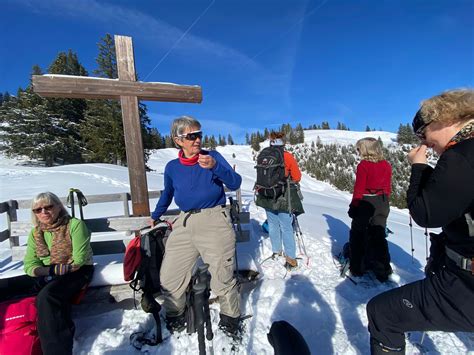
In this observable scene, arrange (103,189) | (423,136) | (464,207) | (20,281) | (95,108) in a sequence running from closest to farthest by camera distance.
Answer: (464,207) → (423,136) → (20,281) → (103,189) → (95,108)

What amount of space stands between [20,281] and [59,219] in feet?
2.72

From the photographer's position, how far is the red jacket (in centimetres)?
358

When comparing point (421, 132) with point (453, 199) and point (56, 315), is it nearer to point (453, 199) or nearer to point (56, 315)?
point (453, 199)

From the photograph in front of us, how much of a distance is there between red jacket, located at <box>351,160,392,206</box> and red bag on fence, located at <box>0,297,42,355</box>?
382cm

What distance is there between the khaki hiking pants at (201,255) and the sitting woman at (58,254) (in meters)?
0.92

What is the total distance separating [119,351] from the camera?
104 inches

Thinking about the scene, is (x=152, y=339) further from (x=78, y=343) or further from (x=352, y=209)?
(x=352, y=209)

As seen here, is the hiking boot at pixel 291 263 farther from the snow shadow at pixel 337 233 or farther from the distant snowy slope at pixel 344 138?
the distant snowy slope at pixel 344 138

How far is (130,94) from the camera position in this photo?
11.9 feet

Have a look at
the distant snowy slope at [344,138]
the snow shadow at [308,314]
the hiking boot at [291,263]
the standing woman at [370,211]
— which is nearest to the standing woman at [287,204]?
the hiking boot at [291,263]

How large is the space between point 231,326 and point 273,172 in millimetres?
2164

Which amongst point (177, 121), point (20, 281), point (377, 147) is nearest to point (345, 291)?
point (377, 147)

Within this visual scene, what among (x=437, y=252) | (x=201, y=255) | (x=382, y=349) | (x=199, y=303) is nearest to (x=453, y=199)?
(x=437, y=252)

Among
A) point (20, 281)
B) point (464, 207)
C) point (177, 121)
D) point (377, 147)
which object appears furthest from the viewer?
point (377, 147)
